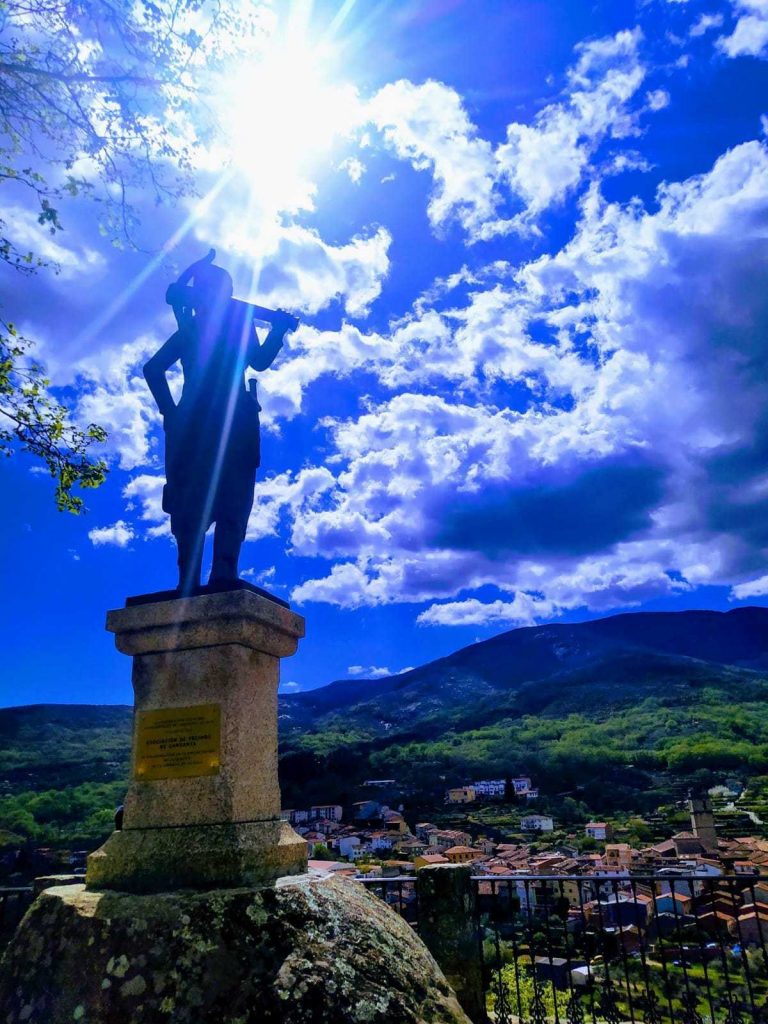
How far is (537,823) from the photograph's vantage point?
56844 millimetres

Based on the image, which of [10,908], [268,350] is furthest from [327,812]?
[268,350]

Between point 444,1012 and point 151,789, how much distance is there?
177cm

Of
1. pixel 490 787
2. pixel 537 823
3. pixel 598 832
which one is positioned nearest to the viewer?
pixel 598 832

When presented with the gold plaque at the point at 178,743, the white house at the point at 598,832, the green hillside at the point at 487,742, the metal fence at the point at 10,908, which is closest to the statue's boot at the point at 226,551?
the gold plaque at the point at 178,743

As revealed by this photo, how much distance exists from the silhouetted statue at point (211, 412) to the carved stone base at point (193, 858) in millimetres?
1386

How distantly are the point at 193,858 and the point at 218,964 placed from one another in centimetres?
66

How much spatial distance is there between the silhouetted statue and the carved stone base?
1386 millimetres

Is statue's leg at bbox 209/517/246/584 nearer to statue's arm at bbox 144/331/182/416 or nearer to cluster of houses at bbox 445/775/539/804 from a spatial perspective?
statue's arm at bbox 144/331/182/416

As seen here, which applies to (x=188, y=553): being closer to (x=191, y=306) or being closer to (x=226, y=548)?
(x=226, y=548)

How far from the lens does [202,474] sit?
438 cm

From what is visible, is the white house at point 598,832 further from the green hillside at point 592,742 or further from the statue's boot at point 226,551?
the statue's boot at point 226,551

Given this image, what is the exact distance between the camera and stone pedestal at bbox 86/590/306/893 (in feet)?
10.8

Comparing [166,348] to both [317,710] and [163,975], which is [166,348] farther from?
[317,710]

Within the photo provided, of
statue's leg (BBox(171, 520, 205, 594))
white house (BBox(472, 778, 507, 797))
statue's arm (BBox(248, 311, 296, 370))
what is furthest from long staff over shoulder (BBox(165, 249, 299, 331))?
white house (BBox(472, 778, 507, 797))
